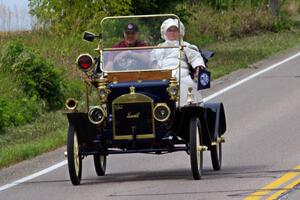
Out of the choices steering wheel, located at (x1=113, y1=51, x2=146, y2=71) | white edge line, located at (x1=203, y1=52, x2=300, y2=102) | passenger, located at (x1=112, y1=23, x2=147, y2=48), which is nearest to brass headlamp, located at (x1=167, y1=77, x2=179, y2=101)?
steering wheel, located at (x1=113, y1=51, x2=146, y2=71)

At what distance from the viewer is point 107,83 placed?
1244 centimetres

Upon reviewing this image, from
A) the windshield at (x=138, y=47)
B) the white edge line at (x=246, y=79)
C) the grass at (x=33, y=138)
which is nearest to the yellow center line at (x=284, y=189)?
the windshield at (x=138, y=47)

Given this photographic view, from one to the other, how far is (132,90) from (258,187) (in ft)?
6.29

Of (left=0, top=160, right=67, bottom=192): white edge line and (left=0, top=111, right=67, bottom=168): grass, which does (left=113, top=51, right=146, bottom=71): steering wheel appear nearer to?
(left=0, top=160, right=67, bottom=192): white edge line

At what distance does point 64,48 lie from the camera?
2612 cm

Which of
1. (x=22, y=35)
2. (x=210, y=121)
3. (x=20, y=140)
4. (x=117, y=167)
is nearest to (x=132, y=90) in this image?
(x=210, y=121)

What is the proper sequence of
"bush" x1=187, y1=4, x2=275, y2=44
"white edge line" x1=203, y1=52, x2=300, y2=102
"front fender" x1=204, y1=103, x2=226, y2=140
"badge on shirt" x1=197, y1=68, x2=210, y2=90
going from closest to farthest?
"badge on shirt" x1=197, y1=68, x2=210, y2=90 → "front fender" x1=204, y1=103, x2=226, y2=140 → "white edge line" x1=203, y1=52, x2=300, y2=102 → "bush" x1=187, y1=4, x2=275, y2=44

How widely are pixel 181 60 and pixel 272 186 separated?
2.24 metres

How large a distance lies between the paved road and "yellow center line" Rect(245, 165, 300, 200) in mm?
72

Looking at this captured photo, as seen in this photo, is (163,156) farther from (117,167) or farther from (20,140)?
(20,140)

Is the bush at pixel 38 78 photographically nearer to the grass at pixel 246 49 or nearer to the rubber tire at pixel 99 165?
the grass at pixel 246 49

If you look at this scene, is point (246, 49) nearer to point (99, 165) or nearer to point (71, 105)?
point (99, 165)

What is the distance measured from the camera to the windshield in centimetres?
1280

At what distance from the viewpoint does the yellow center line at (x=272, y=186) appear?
10.7m
